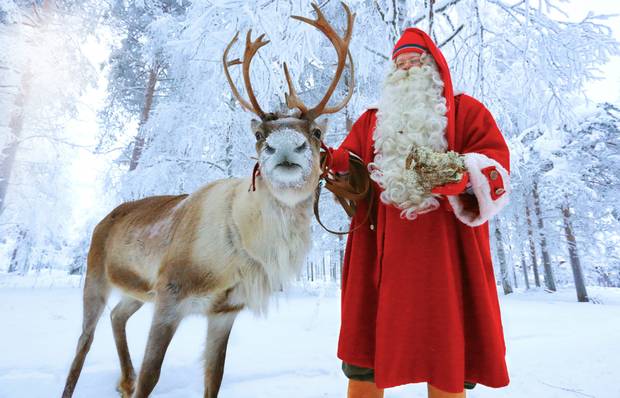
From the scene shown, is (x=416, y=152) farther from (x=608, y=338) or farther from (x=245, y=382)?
(x=608, y=338)

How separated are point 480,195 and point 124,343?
2.90m

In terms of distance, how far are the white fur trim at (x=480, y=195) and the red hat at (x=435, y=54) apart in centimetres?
24

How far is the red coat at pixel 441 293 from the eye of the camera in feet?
4.70

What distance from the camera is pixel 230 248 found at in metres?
2.04

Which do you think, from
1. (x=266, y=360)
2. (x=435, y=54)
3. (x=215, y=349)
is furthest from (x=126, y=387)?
(x=435, y=54)

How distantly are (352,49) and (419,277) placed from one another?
13.9ft

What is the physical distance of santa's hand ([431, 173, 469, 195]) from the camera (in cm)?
142

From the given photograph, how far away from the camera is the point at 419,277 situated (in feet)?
4.99

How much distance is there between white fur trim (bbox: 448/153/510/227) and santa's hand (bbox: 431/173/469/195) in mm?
41

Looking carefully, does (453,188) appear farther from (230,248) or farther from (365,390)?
(230,248)

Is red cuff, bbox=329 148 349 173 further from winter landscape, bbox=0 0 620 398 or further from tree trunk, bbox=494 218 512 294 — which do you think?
tree trunk, bbox=494 218 512 294

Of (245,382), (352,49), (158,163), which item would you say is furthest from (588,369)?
(158,163)

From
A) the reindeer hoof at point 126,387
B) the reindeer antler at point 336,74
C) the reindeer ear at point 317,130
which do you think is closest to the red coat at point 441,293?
the reindeer ear at point 317,130

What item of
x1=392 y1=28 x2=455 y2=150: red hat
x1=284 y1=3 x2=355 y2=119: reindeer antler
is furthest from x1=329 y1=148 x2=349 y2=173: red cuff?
x1=392 y1=28 x2=455 y2=150: red hat
